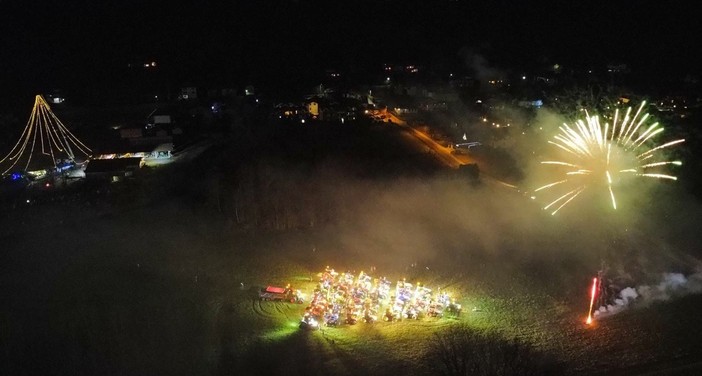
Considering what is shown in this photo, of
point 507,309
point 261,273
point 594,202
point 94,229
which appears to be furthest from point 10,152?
point 594,202

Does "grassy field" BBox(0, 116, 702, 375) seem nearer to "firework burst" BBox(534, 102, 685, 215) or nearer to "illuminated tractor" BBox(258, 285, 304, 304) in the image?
"illuminated tractor" BBox(258, 285, 304, 304)

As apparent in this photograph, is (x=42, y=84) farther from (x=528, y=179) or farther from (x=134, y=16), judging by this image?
(x=528, y=179)

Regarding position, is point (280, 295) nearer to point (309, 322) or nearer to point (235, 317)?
point (235, 317)

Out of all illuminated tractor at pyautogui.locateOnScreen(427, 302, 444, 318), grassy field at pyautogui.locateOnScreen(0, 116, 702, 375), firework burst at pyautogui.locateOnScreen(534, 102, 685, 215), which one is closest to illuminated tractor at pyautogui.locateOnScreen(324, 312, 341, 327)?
grassy field at pyautogui.locateOnScreen(0, 116, 702, 375)

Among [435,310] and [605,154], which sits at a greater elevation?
[605,154]

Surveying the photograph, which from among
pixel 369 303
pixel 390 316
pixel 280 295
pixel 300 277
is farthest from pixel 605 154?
pixel 280 295

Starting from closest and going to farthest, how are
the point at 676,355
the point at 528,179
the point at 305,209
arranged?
the point at 676,355 → the point at 305,209 → the point at 528,179
